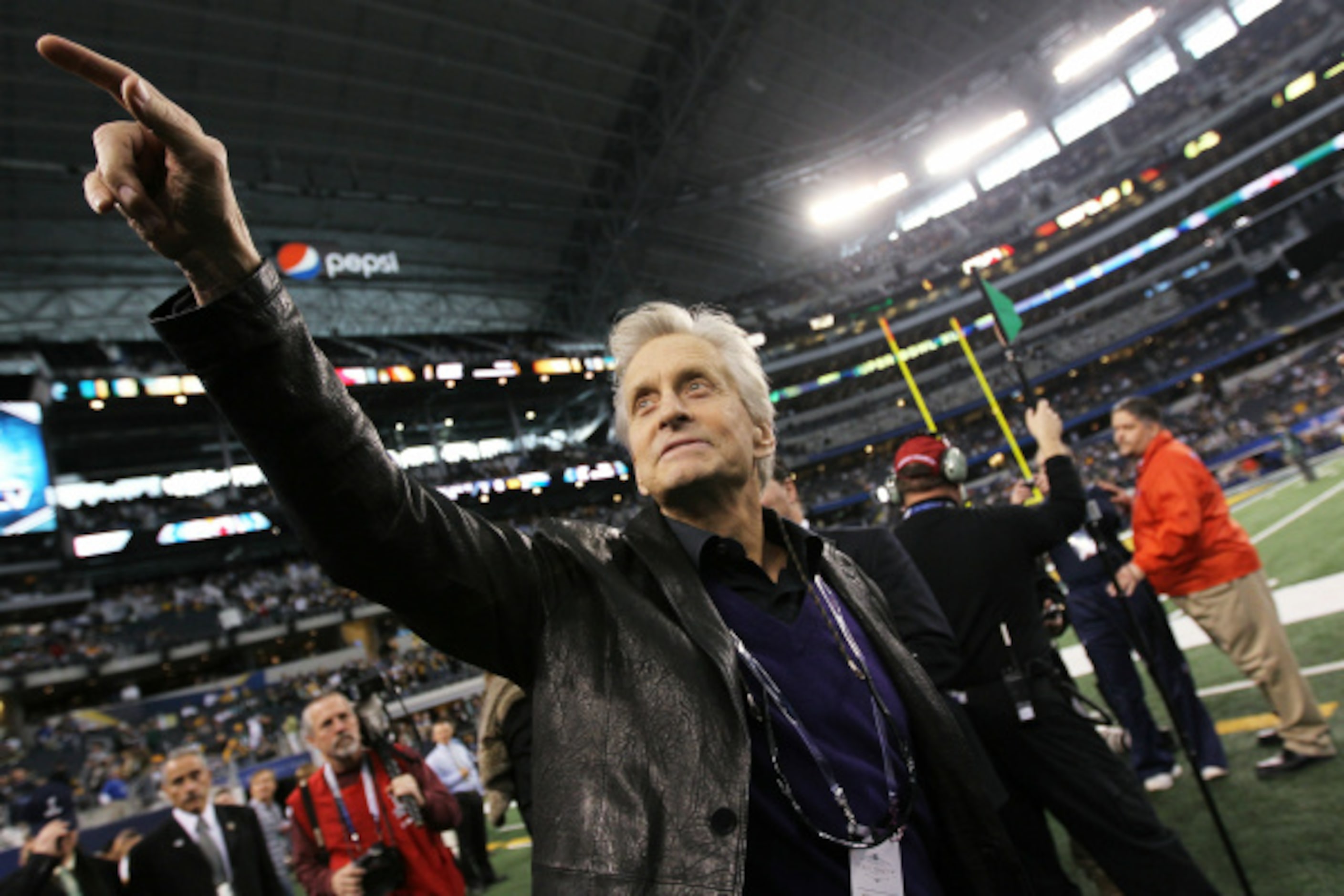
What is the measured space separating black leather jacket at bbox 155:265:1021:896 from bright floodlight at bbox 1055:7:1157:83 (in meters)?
45.7

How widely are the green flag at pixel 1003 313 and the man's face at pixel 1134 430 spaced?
2.50 feet

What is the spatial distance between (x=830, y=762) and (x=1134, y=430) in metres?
3.76

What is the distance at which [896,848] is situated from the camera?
1279 mm

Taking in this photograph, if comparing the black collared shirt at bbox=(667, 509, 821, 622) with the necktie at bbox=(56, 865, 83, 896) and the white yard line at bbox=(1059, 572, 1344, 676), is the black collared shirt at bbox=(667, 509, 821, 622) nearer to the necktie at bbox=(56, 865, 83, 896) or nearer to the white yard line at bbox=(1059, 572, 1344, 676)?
the necktie at bbox=(56, 865, 83, 896)

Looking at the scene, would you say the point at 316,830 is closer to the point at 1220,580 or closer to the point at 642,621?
the point at 642,621

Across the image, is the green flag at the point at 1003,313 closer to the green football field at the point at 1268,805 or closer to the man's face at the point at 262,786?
the green football field at the point at 1268,805

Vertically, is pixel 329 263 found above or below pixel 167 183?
above

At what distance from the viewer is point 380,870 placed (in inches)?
112

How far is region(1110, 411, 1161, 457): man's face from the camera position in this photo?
3996 mm

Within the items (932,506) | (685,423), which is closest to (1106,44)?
(932,506)

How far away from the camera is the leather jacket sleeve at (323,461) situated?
919 millimetres

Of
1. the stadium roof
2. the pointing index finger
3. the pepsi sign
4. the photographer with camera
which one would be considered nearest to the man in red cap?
the pointing index finger

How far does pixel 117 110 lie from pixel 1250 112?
166 ft

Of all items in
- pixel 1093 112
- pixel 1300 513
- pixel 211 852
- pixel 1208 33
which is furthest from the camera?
pixel 1093 112
